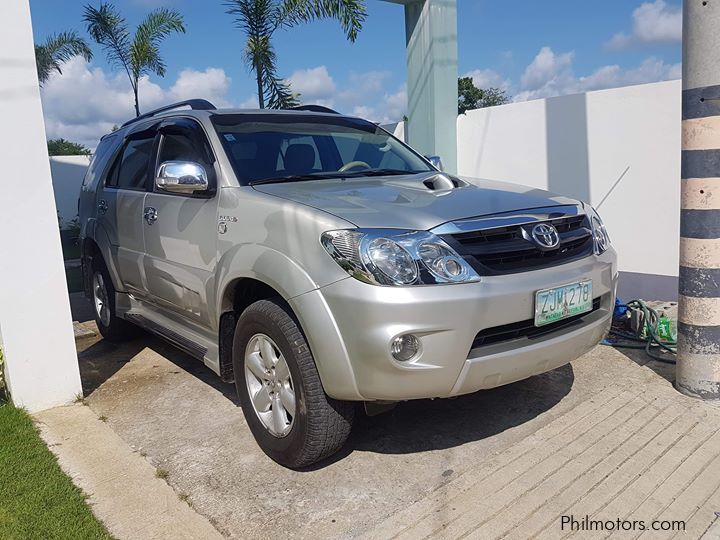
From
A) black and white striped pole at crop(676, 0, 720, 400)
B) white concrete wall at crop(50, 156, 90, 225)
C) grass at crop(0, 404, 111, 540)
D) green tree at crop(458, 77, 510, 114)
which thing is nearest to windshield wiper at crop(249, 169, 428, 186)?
black and white striped pole at crop(676, 0, 720, 400)

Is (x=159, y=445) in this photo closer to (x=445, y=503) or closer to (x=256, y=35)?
(x=445, y=503)

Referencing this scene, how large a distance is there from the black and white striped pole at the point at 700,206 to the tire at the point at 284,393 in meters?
2.27

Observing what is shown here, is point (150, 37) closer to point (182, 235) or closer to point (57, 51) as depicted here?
point (57, 51)

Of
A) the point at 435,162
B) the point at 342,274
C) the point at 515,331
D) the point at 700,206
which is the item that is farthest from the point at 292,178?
the point at 700,206

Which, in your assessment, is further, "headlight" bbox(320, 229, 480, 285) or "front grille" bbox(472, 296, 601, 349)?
"front grille" bbox(472, 296, 601, 349)

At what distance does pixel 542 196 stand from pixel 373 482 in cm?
175

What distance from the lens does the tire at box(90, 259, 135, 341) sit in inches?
206

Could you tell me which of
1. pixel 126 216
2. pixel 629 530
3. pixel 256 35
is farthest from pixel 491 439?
pixel 256 35

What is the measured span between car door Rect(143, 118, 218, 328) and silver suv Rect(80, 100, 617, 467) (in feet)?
0.05

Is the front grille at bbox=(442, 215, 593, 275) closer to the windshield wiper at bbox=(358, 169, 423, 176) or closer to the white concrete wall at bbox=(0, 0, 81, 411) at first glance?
the windshield wiper at bbox=(358, 169, 423, 176)

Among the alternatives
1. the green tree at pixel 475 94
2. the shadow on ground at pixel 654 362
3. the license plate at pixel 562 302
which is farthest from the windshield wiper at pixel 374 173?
the green tree at pixel 475 94

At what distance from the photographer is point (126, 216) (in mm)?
4621

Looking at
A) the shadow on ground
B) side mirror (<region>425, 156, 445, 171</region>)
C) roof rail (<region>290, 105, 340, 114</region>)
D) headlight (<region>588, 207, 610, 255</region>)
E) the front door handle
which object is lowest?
the shadow on ground

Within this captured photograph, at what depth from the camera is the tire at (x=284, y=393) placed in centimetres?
280
